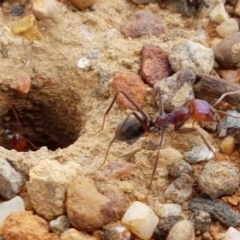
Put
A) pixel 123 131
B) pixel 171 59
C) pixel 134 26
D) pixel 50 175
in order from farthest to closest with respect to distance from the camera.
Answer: pixel 134 26
pixel 171 59
pixel 123 131
pixel 50 175

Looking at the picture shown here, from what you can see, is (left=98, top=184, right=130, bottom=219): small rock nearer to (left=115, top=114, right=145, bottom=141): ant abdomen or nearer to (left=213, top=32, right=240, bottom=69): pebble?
(left=115, top=114, right=145, bottom=141): ant abdomen

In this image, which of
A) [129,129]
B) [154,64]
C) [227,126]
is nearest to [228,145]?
[227,126]

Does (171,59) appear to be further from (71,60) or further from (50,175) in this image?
(50,175)

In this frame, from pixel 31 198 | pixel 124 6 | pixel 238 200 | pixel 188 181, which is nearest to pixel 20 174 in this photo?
pixel 31 198

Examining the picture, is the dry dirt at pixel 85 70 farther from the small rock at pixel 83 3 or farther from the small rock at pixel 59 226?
the small rock at pixel 59 226

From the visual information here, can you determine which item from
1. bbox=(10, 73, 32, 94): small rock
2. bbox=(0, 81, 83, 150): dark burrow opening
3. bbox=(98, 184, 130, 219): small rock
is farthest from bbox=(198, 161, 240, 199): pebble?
bbox=(10, 73, 32, 94): small rock

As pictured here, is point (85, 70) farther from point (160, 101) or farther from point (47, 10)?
point (160, 101)

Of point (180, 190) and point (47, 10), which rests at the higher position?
point (47, 10)
